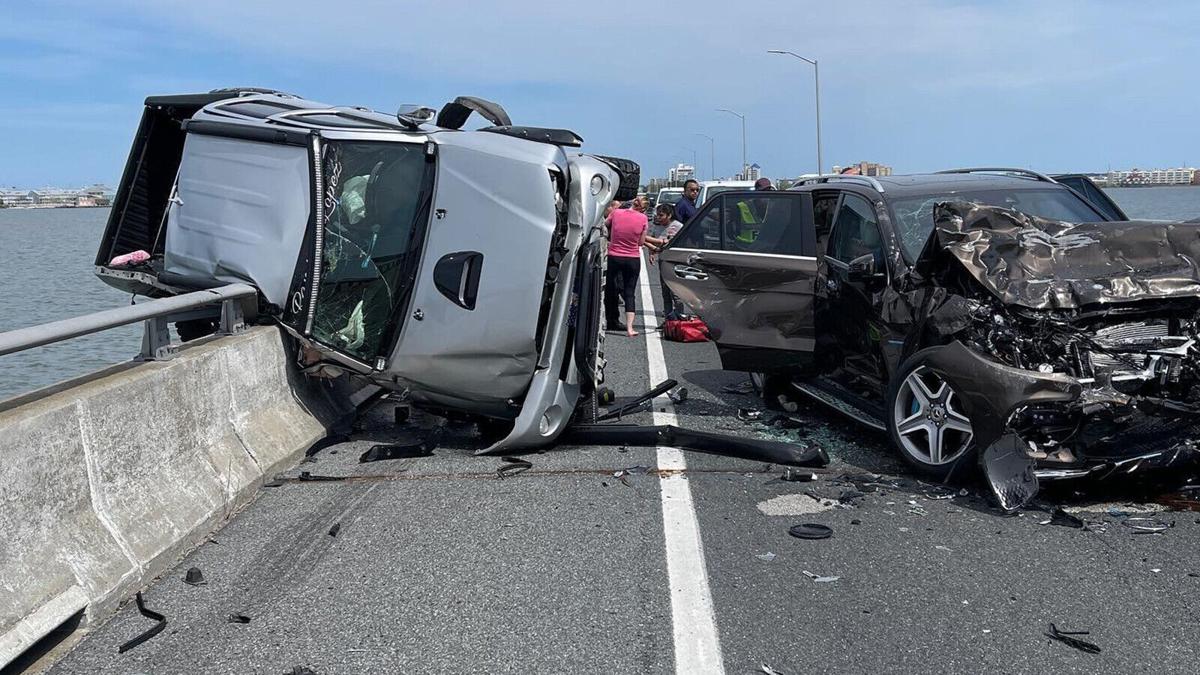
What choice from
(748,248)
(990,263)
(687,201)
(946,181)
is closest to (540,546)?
(990,263)

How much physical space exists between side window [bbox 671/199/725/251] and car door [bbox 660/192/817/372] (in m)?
0.01

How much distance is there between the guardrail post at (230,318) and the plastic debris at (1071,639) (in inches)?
191

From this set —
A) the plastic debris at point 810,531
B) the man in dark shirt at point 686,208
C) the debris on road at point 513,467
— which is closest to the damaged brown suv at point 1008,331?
the plastic debris at point 810,531

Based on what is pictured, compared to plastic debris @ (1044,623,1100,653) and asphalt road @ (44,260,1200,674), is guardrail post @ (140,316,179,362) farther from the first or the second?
plastic debris @ (1044,623,1100,653)

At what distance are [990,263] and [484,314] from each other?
3023 millimetres

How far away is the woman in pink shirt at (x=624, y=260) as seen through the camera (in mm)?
14047

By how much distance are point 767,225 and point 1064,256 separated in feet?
8.59

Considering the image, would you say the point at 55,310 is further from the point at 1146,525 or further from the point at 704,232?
the point at 1146,525

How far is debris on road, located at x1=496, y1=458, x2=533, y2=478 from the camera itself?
21.4 ft

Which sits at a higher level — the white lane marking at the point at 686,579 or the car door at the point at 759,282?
the car door at the point at 759,282

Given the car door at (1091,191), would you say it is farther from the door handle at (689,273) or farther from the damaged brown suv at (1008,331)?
the door handle at (689,273)

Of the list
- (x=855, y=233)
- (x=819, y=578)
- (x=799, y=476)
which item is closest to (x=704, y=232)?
(x=855, y=233)

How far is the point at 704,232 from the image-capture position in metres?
8.30

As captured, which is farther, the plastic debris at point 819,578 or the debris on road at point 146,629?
the plastic debris at point 819,578
